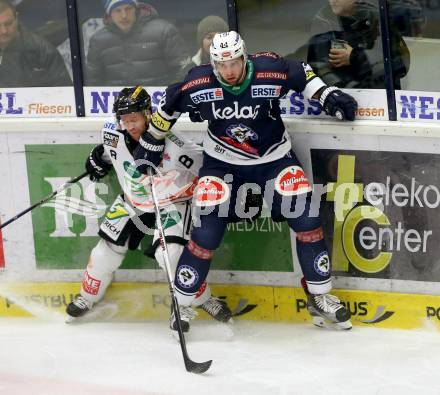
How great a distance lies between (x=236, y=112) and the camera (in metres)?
5.82

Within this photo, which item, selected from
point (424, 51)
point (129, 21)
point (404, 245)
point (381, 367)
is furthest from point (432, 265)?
point (129, 21)

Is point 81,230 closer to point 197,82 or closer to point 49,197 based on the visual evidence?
point 49,197

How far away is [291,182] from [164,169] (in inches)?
29.3

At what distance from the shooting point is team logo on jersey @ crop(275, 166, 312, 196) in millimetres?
5844

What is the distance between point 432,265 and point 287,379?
1010mm

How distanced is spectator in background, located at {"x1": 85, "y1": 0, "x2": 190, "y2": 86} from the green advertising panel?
45 cm

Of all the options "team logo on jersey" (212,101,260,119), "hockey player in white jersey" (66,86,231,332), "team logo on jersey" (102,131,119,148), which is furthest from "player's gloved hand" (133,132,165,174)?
"team logo on jersey" (212,101,260,119)

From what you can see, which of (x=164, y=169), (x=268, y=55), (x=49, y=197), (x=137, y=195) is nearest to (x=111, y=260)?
(x=137, y=195)

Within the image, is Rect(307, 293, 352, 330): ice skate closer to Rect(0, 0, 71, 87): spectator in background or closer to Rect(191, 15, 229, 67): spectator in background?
Rect(191, 15, 229, 67): spectator in background

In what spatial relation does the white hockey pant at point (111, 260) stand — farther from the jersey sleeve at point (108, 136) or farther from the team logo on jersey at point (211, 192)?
the jersey sleeve at point (108, 136)

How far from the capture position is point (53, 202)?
6594mm

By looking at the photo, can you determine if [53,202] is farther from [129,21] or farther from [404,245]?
[404,245]

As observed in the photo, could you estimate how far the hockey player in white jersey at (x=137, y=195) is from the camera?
608cm

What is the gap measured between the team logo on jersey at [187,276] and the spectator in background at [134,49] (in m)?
1.06
